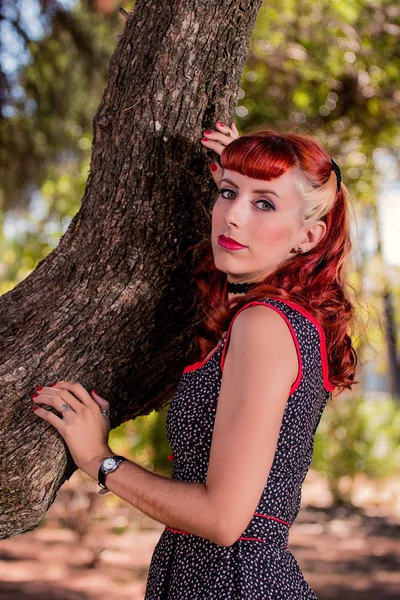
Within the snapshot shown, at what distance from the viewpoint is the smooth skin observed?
159 cm

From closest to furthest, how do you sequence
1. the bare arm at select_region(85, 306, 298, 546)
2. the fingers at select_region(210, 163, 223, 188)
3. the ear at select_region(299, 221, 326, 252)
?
the bare arm at select_region(85, 306, 298, 546)
the ear at select_region(299, 221, 326, 252)
the fingers at select_region(210, 163, 223, 188)

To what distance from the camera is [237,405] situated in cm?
160

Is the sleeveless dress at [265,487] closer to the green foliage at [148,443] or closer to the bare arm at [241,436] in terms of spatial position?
the bare arm at [241,436]

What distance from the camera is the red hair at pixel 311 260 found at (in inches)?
74.1

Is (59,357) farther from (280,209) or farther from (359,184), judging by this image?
(359,184)

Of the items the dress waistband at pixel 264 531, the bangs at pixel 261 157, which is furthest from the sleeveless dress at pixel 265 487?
the bangs at pixel 261 157

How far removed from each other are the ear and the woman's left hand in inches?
26.6

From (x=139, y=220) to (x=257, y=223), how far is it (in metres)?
0.39

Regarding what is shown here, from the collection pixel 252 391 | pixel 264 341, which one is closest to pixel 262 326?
pixel 264 341

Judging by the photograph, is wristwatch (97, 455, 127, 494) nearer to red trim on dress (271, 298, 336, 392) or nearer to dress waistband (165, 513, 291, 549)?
dress waistband (165, 513, 291, 549)

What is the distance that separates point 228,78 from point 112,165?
0.41 metres

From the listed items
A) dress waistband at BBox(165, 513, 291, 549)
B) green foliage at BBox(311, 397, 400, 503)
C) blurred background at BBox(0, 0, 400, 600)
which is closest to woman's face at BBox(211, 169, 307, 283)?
dress waistband at BBox(165, 513, 291, 549)

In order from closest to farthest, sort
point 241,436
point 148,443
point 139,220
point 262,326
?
point 241,436
point 262,326
point 139,220
point 148,443

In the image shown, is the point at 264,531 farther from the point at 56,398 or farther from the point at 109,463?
the point at 56,398
